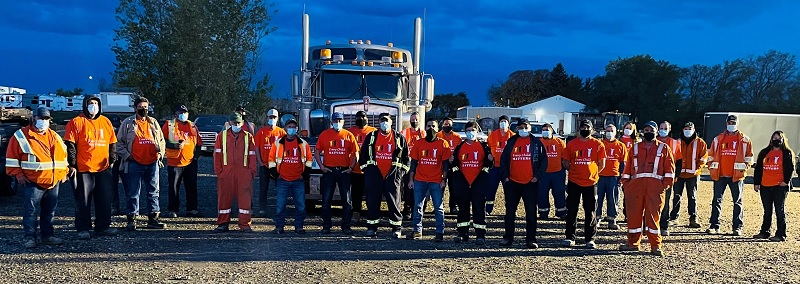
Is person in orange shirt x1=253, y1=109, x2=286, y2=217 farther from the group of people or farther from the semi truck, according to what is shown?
the semi truck

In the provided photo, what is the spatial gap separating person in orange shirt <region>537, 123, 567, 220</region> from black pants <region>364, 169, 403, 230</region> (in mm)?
2826

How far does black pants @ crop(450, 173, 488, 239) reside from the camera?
353 inches

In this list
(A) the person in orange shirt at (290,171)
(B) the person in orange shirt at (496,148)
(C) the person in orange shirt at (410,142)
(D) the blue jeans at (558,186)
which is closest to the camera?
(A) the person in orange shirt at (290,171)

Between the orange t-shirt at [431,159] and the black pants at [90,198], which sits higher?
the orange t-shirt at [431,159]

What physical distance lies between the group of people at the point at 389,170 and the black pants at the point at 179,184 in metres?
0.02

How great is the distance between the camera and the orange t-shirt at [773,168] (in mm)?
9805

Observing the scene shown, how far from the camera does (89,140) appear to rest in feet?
27.9

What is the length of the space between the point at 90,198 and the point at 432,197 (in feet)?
15.4

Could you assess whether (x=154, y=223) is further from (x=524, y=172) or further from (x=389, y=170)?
(x=524, y=172)

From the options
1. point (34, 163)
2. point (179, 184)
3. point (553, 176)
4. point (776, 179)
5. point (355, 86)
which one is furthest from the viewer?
point (355, 86)

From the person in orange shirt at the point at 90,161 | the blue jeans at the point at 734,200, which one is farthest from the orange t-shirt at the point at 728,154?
the person in orange shirt at the point at 90,161

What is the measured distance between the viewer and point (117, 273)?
6891 mm

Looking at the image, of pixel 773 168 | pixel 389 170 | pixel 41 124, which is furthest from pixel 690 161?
pixel 41 124

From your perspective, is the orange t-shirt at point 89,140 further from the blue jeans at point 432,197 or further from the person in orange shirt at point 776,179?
the person in orange shirt at point 776,179
